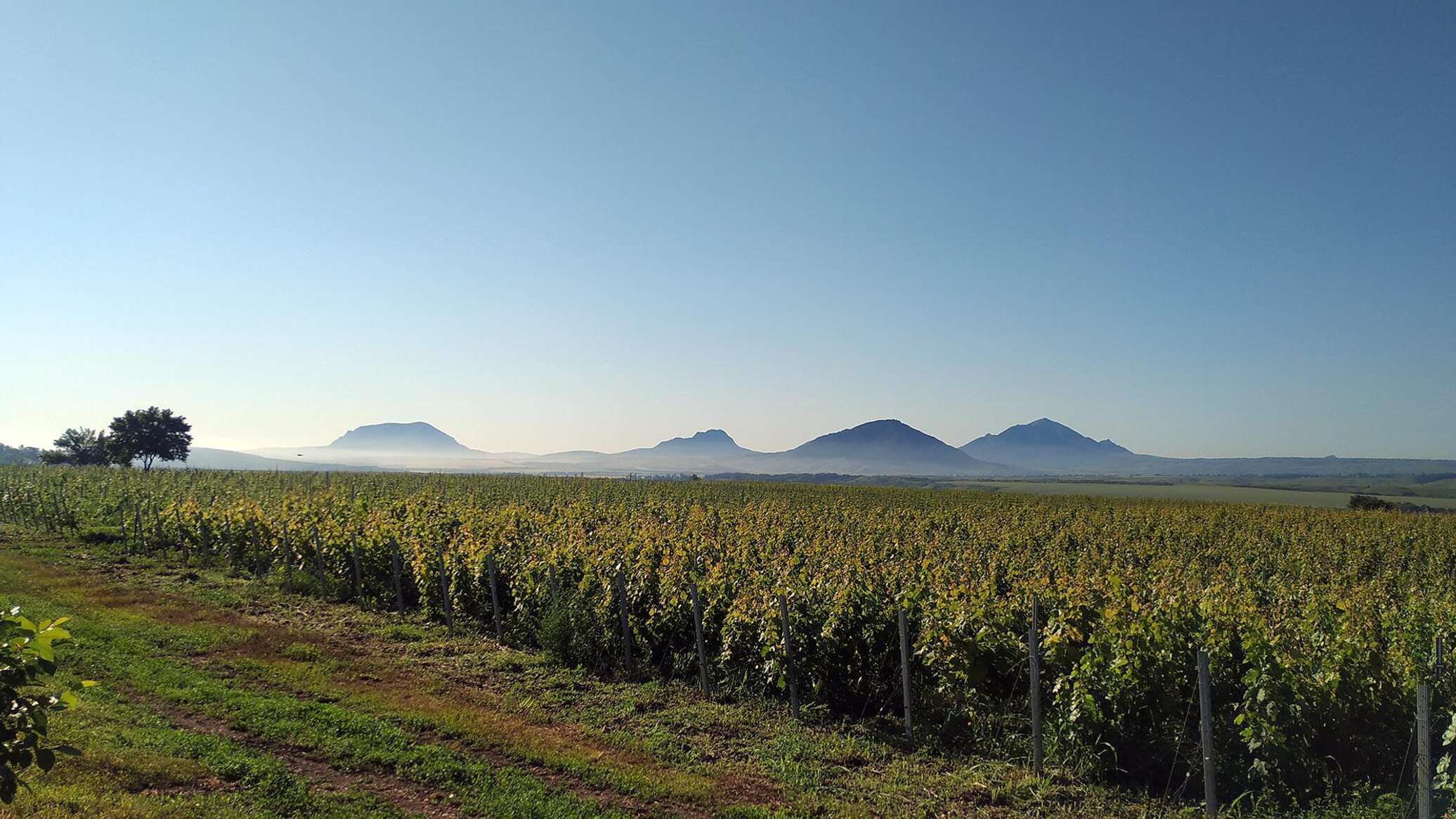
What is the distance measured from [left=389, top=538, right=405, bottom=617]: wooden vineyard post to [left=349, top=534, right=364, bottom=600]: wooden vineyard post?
0.72 metres

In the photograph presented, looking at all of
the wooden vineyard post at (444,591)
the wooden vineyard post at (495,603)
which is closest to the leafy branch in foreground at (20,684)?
the wooden vineyard post at (495,603)

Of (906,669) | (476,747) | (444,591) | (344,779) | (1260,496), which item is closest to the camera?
(344,779)

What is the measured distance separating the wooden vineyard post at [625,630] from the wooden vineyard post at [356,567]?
26.6 feet

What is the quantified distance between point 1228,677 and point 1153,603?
6.74 ft

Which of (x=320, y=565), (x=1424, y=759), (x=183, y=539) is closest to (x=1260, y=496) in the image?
(x=320, y=565)

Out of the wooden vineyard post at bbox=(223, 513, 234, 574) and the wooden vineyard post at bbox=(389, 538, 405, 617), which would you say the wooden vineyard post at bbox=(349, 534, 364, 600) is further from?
the wooden vineyard post at bbox=(223, 513, 234, 574)

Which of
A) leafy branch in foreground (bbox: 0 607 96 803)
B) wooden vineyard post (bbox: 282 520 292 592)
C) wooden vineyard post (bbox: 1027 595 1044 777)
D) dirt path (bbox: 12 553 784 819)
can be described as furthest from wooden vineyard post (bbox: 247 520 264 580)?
wooden vineyard post (bbox: 1027 595 1044 777)

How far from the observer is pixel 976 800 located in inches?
295

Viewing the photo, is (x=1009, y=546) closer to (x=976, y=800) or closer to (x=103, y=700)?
(x=976, y=800)

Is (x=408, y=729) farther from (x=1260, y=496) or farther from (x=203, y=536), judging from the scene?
(x=1260, y=496)

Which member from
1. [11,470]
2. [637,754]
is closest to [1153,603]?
[637,754]

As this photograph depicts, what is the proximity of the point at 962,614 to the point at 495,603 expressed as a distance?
28.8ft

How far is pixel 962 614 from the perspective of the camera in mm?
9227

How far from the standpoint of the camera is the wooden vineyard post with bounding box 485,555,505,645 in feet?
45.7
